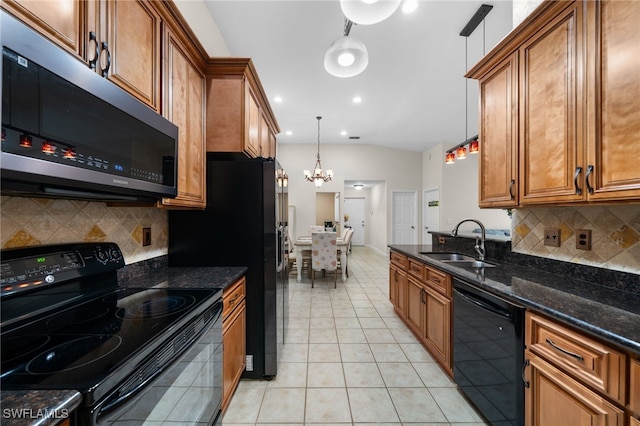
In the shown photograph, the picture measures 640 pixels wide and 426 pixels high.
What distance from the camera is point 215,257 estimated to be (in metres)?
1.92

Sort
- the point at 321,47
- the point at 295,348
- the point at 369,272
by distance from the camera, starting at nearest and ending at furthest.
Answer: the point at 295,348 < the point at 321,47 < the point at 369,272

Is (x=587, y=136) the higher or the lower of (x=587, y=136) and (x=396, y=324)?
the higher

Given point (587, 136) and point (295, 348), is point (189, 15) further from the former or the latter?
point (295, 348)

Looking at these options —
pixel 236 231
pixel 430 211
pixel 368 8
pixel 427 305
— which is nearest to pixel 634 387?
pixel 427 305

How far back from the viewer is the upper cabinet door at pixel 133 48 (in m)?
1.04

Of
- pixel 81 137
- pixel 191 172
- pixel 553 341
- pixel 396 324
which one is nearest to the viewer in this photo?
pixel 81 137

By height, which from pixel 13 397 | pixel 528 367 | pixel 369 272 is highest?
pixel 13 397

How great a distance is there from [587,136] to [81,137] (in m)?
2.19

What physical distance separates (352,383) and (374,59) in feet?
12.2

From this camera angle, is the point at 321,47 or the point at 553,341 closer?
the point at 553,341

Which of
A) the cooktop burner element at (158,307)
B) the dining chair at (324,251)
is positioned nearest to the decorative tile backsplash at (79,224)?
the cooktop burner element at (158,307)

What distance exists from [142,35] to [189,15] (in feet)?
4.18

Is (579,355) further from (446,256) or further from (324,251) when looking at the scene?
(324,251)

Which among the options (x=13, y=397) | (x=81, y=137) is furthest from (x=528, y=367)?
(x=81, y=137)
